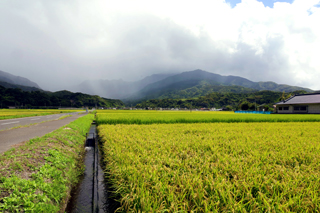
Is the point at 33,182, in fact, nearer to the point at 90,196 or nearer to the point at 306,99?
the point at 90,196

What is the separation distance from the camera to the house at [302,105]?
37375 millimetres

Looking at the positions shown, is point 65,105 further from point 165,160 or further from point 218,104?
point 165,160

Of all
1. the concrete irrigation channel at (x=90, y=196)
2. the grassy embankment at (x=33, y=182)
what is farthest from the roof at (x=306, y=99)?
the grassy embankment at (x=33, y=182)

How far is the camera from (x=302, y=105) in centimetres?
3991

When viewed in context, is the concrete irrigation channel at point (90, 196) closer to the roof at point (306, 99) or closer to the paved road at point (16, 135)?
the paved road at point (16, 135)

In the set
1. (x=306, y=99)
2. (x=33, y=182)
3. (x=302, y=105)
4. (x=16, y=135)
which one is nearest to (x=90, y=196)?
(x=33, y=182)

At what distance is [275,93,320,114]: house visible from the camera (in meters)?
37.4

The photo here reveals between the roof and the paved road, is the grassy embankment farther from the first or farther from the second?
the roof

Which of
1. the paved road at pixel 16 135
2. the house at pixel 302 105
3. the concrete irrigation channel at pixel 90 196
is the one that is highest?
the house at pixel 302 105

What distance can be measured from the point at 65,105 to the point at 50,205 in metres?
144

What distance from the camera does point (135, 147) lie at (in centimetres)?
505

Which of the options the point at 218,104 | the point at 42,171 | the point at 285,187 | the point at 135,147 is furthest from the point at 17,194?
the point at 218,104

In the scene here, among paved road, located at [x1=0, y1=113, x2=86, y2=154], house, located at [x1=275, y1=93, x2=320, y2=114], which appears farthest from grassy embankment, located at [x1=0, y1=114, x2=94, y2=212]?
house, located at [x1=275, y1=93, x2=320, y2=114]

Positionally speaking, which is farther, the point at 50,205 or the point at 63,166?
the point at 63,166
